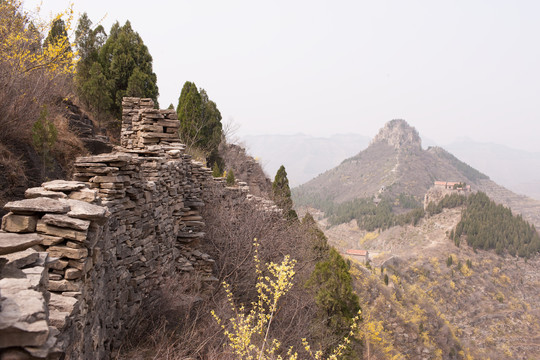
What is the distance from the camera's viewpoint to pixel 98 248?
4.46m

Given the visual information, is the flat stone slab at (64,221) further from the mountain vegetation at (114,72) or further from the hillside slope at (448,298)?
the hillside slope at (448,298)

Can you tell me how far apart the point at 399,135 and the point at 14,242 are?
19675 centimetres

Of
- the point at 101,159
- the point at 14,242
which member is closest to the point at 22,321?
the point at 14,242

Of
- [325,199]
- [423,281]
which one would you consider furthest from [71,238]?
[325,199]

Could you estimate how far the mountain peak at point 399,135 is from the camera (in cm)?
18262

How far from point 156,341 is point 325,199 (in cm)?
14812

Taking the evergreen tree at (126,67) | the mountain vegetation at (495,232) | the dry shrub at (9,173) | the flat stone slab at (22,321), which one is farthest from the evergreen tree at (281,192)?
the mountain vegetation at (495,232)

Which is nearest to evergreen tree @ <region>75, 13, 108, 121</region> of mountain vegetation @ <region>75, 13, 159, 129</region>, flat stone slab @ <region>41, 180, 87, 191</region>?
mountain vegetation @ <region>75, 13, 159, 129</region>

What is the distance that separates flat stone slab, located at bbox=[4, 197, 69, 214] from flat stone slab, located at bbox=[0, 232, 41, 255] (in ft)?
1.43

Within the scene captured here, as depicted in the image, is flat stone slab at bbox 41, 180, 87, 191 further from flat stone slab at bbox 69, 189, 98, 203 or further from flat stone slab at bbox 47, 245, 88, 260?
flat stone slab at bbox 47, 245, 88, 260

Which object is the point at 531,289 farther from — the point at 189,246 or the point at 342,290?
the point at 189,246

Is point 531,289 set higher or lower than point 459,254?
lower

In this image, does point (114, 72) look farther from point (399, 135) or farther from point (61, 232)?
point (399, 135)

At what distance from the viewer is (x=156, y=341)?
6.10 m
